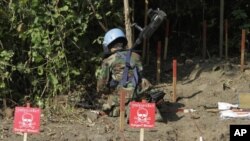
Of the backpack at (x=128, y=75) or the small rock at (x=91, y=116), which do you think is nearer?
the small rock at (x=91, y=116)

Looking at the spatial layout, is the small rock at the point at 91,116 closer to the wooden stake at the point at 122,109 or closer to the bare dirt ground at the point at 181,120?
the bare dirt ground at the point at 181,120

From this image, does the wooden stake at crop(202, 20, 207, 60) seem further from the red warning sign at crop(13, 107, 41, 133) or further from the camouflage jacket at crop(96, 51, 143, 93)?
the red warning sign at crop(13, 107, 41, 133)

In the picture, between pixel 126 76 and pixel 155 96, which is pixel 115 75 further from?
pixel 155 96

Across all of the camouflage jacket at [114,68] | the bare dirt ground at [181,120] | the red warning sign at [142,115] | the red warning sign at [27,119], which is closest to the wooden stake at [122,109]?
the bare dirt ground at [181,120]

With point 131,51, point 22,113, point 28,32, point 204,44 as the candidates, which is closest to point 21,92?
point 28,32

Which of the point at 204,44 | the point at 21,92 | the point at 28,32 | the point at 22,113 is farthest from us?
the point at 204,44

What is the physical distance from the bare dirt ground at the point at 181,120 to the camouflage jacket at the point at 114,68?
44cm

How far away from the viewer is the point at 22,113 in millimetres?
5613

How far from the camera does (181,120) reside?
7242mm

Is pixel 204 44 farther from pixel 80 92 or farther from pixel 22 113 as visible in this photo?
pixel 22 113

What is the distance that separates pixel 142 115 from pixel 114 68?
1.61 m

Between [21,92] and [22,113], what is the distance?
2082 millimetres

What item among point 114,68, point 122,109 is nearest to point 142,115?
point 122,109

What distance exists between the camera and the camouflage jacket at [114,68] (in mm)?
7367
